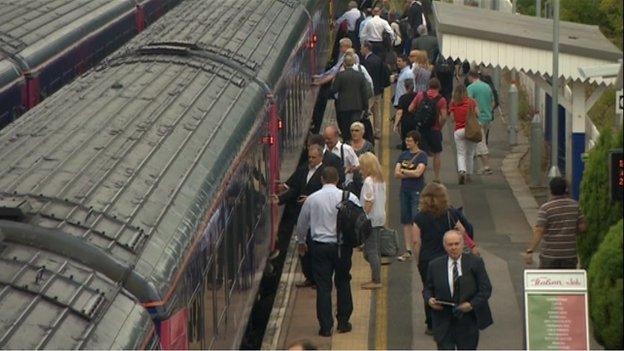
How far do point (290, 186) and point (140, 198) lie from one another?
6.09 metres

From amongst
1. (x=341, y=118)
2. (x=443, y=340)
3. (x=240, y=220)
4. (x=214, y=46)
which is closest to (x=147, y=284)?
(x=443, y=340)

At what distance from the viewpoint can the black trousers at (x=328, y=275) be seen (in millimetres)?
14148

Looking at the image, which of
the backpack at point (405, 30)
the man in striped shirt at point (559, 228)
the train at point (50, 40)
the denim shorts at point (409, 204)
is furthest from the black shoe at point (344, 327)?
the backpack at point (405, 30)

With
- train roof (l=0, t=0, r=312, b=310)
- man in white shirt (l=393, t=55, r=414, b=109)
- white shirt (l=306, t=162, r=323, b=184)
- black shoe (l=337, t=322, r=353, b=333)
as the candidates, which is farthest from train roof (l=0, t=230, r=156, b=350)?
man in white shirt (l=393, t=55, r=414, b=109)

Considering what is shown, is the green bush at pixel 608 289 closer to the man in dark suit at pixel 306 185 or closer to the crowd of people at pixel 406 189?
the crowd of people at pixel 406 189

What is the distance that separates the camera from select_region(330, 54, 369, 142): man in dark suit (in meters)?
20.4

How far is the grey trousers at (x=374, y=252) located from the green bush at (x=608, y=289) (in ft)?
16.2

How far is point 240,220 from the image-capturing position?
13539 millimetres

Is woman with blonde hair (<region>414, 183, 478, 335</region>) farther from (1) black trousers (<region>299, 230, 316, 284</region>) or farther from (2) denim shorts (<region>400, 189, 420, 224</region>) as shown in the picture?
(2) denim shorts (<region>400, 189, 420, 224</region>)

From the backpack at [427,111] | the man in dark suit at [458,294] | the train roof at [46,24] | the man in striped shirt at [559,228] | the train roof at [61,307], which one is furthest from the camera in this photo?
the backpack at [427,111]

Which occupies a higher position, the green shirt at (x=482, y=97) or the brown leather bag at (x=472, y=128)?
the green shirt at (x=482, y=97)

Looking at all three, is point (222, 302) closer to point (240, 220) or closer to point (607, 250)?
point (240, 220)

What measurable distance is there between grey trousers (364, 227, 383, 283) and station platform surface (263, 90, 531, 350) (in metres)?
0.22

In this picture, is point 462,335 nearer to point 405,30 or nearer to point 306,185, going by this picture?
Answer: point 306,185
